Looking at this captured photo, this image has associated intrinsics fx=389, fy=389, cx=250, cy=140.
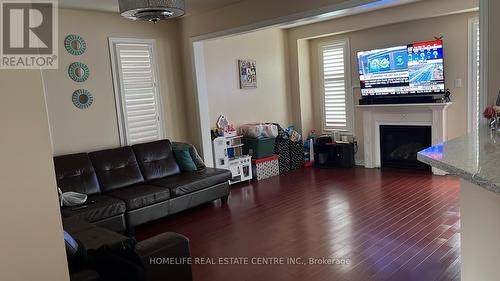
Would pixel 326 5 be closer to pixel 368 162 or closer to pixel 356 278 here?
pixel 356 278

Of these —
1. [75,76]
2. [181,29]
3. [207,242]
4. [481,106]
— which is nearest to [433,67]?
[481,106]

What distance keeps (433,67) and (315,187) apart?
2.50 meters

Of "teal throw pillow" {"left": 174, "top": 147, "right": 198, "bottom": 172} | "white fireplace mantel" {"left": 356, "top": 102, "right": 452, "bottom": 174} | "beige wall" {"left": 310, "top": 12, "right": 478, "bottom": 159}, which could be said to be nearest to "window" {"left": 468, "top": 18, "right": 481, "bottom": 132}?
"beige wall" {"left": 310, "top": 12, "right": 478, "bottom": 159}

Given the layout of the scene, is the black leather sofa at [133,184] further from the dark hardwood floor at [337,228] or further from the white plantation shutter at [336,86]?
the white plantation shutter at [336,86]

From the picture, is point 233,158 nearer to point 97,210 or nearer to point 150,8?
point 97,210

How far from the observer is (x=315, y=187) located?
583 cm

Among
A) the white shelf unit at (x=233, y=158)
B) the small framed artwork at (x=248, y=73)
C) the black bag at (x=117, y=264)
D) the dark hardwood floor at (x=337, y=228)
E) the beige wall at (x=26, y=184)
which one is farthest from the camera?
the small framed artwork at (x=248, y=73)

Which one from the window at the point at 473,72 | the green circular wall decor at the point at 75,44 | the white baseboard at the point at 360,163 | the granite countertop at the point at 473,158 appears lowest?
the white baseboard at the point at 360,163

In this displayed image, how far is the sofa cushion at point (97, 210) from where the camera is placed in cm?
379

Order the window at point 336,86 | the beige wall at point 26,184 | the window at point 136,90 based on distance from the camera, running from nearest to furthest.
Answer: the beige wall at point 26,184 → the window at point 136,90 → the window at point 336,86

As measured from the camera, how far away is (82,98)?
4.90 meters

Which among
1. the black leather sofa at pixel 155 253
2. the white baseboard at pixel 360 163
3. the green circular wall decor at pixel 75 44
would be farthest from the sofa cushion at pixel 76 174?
the white baseboard at pixel 360 163

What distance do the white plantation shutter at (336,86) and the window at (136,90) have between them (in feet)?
10.8

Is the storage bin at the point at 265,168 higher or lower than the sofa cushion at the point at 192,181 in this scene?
lower
